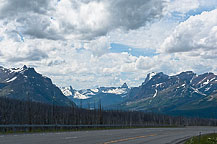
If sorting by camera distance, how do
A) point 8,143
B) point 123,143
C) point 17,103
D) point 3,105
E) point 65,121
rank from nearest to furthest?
point 8,143
point 123,143
point 65,121
point 3,105
point 17,103

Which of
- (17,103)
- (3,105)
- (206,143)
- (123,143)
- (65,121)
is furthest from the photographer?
(17,103)

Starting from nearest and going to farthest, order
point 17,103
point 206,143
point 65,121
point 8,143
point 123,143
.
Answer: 1. point 8,143
2. point 123,143
3. point 206,143
4. point 65,121
5. point 17,103

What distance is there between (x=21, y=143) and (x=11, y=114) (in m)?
121

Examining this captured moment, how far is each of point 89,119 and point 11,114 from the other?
3379cm

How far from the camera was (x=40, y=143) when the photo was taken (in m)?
22.4

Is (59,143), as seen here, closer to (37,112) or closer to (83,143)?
(83,143)

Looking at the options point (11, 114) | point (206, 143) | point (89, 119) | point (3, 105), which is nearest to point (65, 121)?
point (89, 119)

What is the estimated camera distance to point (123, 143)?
2575cm

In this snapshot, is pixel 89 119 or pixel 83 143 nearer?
pixel 83 143

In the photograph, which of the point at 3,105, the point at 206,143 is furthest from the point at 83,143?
the point at 3,105

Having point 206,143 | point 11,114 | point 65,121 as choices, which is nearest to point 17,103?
point 11,114

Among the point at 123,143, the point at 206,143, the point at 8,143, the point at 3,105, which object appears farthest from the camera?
the point at 3,105

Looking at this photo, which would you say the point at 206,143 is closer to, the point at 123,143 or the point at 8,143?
the point at 123,143

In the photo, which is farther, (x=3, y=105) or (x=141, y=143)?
(x=3, y=105)
